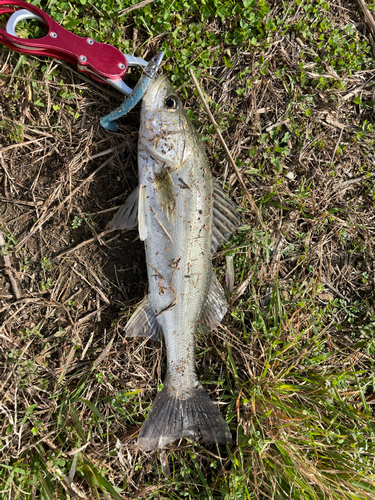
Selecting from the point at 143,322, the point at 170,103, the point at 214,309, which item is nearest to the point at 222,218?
the point at 214,309

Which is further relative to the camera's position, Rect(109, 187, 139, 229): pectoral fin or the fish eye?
Rect(109, 187, 139, 229): pectoral fin

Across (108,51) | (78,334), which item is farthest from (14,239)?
(108,51)

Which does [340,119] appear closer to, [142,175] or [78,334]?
[142,175]

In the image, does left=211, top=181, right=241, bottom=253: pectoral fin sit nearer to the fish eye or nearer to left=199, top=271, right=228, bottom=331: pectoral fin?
left=199, top=271, right=228, bottom=331: pectoral fin

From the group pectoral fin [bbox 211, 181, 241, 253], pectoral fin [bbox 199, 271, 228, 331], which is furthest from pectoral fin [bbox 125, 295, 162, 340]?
pectoral fin [bbox 211, 181, 241, 253]

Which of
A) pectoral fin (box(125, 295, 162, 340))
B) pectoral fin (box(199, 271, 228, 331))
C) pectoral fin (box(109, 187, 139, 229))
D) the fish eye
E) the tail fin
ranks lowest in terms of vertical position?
the tail fin

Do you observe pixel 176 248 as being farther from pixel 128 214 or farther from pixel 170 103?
pixel 170 103

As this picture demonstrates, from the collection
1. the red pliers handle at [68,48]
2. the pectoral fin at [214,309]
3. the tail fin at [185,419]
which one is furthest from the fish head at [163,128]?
the tail fin at [185,419]
